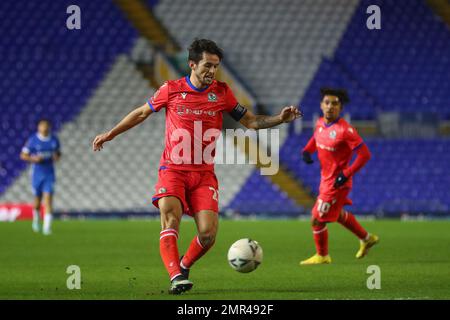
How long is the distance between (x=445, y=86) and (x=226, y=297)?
1633 cm

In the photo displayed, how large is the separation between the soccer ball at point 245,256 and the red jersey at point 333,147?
2635 millimetres

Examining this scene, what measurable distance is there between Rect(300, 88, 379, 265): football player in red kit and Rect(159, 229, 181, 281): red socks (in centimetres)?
305

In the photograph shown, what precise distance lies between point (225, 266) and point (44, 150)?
6570 millimetres

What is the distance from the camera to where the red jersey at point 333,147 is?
9.53 metres

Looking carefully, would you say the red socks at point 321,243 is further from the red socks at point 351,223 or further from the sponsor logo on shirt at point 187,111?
the sponsor logo on shirt at point 187,111

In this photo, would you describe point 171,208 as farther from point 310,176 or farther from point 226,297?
point 310,176

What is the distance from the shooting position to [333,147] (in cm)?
967

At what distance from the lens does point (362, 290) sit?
6.89m

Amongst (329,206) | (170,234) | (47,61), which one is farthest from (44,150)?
(170,234)

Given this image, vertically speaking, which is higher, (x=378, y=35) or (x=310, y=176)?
(x=378, y=35)

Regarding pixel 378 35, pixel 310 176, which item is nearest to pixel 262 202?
pixel 310 176

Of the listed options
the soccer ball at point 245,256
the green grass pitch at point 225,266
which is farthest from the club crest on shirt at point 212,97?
the green grass pitch at point 225,266

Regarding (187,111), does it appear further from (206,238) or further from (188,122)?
(206,238)

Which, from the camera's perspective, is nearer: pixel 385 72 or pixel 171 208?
pixel 171 208
